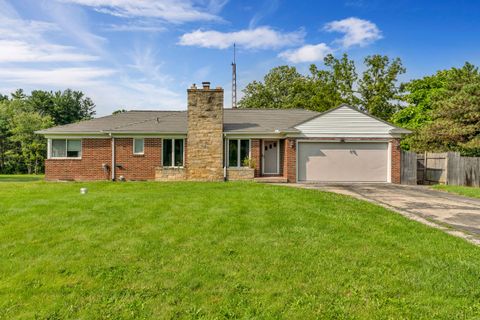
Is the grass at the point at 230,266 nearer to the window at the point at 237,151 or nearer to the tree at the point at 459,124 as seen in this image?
the window at the point at 237,151

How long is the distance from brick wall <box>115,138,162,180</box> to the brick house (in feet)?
0.17

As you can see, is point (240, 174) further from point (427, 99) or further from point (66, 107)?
point (66, 107)

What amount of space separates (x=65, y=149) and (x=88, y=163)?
1612 millimetres

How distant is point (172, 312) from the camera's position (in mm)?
3271

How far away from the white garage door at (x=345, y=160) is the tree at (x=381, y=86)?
786 inches

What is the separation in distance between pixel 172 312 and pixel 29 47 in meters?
15.7

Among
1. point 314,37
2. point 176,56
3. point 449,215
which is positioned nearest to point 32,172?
point 176,56

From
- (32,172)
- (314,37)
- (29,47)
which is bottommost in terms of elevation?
(32,172)

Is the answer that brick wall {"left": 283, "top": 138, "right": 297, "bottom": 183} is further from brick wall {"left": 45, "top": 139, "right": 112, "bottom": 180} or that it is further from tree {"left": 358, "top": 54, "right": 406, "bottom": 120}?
tree {"left": 358, "top": 54, "right": 406, "bottom": 120}

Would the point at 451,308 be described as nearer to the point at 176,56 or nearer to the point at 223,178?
the point at 223,178

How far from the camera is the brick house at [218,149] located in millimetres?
15734

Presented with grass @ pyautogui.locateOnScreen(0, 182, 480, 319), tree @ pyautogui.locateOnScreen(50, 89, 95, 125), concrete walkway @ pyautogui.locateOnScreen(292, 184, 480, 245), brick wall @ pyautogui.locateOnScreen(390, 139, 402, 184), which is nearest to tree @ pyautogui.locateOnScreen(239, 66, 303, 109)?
brick wall @ pyautogui.locateOnScreen(390, 139, 402, 184)

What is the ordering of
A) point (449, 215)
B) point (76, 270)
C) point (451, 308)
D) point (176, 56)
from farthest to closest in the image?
point (176, 56)
point (449, 215)
point (76, 270)
point (451, 308)

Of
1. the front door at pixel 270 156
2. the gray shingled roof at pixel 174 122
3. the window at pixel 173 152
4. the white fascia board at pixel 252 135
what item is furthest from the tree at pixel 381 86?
the window at pixel 173 152
